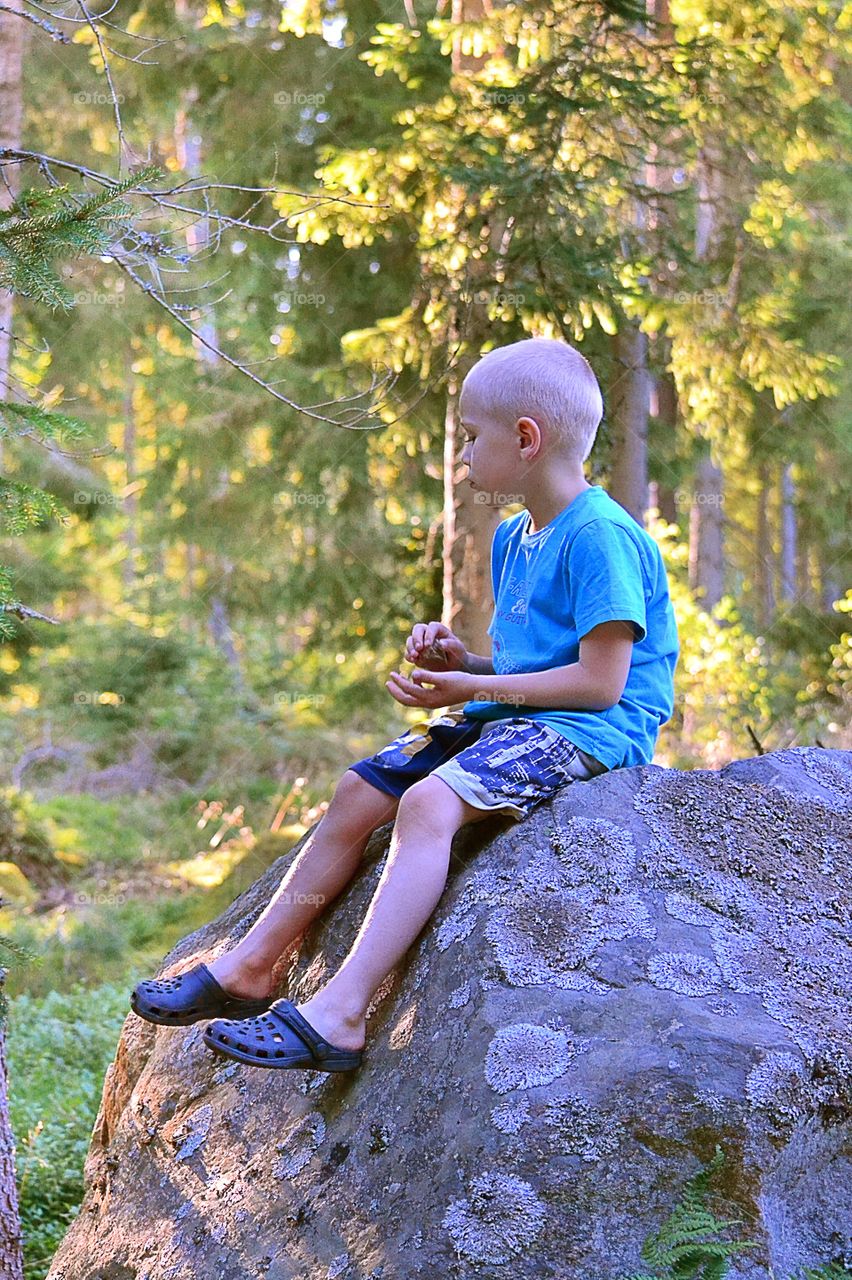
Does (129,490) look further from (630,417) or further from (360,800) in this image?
(360,800)

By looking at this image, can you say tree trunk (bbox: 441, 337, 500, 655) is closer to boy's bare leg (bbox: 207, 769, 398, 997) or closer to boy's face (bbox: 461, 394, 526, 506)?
boy's face (bbox: 461, 394, 526, 506)

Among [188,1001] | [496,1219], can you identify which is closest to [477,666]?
[188,1001]

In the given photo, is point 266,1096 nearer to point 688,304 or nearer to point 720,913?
point 720,913

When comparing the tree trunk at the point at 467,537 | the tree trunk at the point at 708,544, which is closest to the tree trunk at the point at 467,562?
the tree trunk at the point at 467,537

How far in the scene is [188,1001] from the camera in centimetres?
293

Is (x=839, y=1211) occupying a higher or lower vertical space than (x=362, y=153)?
lower

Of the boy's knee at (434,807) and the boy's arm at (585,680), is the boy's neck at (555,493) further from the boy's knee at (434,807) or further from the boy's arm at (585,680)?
the boy's knee at (434,807)

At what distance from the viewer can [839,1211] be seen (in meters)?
2.39

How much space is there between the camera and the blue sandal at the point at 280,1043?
2.55 meters

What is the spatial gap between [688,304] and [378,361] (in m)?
1.94

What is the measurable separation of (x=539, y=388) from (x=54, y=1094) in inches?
156

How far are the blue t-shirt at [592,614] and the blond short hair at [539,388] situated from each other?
21cm

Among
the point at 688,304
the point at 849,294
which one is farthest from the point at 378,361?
the point at 849,294

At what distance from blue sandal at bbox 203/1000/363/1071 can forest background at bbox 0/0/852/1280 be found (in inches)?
29.9
